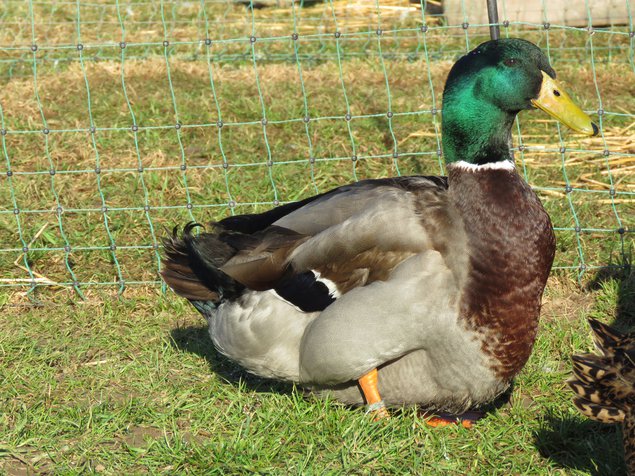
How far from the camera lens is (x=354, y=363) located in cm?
340

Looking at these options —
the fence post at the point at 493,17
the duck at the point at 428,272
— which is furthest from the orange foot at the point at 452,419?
the fence post at the point at 493,17

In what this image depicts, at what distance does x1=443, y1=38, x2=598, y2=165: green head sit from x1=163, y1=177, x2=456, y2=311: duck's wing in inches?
9.4

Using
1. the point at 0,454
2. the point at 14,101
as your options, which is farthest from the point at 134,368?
the point at 14,101

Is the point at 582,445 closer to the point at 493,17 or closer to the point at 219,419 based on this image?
the point at 219,419

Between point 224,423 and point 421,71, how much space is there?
15.4 feet

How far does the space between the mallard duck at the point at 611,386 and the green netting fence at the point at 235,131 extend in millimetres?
1686

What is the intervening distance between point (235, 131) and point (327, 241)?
328 centimetres

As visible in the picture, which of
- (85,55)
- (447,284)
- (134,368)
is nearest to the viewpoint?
(447,284)

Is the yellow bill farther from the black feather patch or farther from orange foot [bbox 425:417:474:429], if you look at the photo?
orange foot [bbox 425:417:474:429]

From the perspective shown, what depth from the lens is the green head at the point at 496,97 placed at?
336 centimetres

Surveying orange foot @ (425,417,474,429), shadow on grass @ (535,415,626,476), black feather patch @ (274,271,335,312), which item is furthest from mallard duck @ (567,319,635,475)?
black feather patch @ (274,271,335,312)

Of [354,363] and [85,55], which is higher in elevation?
[85,55]

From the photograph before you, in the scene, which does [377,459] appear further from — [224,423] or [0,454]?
Result: [0,454]

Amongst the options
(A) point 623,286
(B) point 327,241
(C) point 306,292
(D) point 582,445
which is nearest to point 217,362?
(C) point 306,292
